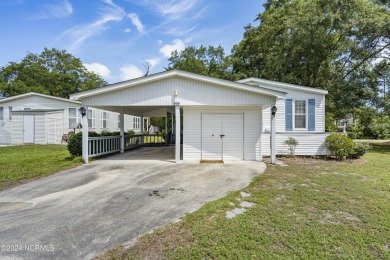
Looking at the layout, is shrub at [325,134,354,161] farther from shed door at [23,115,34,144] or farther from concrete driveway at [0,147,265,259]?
shed door at [23,115,34,144]

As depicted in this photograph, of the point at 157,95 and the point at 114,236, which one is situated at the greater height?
the point at 157,95

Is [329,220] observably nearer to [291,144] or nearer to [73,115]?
[291,144]

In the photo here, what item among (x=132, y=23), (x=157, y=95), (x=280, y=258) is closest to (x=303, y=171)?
(x=280, y=258)

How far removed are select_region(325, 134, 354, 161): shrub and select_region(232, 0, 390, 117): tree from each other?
7042 millimetres

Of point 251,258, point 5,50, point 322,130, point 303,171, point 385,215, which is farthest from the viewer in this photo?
point 5,50

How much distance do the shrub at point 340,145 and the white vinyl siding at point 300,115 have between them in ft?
4.61

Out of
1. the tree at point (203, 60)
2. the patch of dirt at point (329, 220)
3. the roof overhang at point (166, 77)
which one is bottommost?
the patch of dirt at point (329, 220)

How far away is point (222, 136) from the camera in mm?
9258

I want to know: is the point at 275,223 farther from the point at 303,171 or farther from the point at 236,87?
the point at 236,87

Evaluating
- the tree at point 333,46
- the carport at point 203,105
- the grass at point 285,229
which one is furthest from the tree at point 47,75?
the grass at point 285,229

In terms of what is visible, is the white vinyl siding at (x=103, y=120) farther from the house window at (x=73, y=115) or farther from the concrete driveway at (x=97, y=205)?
the concrete driveway at (x=97, y=205)

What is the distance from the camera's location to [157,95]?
857cm

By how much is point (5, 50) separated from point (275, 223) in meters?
39.8

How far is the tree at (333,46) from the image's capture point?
46.2 feet
